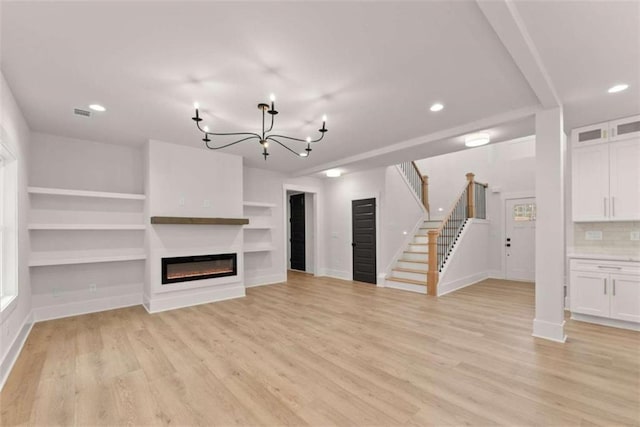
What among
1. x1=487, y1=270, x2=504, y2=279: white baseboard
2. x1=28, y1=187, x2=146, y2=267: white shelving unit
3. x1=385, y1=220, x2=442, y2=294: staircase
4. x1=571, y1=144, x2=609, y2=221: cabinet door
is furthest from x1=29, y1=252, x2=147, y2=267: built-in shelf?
x1=487, y1=270, x2=504, y2=279: white baseboard

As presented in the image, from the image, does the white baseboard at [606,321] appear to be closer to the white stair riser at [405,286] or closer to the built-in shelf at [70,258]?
the white stair riser at [405,286]

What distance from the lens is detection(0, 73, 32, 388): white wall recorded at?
269 centimetres

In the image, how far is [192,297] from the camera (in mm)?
4965

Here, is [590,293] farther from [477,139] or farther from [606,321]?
[477,139]

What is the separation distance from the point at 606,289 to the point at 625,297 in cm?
18

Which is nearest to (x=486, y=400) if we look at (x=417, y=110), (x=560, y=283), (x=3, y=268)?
(x=560, y=283)

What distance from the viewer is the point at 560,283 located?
10.7 feet

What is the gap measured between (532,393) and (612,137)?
3671 mm

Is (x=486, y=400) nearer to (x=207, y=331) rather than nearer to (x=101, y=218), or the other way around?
(x=207, y=331)

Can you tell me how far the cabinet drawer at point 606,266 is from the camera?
11.9ft

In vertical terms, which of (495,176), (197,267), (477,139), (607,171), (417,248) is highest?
(477,139)

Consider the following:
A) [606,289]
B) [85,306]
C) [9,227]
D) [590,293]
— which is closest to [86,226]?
[9,227]

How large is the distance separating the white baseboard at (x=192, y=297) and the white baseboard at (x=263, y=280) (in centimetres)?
88

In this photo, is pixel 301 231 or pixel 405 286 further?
pixel 301 231
